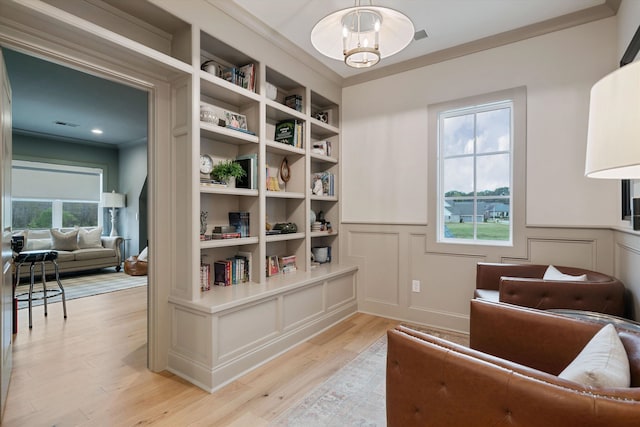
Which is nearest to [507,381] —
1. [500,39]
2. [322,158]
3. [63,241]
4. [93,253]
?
[322,158]

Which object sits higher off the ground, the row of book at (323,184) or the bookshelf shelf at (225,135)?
the bookshelf shelf at (225,135)

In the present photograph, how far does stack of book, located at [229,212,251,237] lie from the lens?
9.22 ft

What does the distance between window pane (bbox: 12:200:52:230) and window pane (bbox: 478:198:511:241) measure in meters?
7.80

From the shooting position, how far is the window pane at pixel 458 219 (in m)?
3.19

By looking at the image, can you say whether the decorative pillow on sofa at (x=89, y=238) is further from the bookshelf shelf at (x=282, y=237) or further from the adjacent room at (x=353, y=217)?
the bookshelf shelf at (x=282, y=237)

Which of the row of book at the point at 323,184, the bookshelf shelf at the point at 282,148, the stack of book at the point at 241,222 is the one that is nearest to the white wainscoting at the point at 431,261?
the row of book at the point at 323,184

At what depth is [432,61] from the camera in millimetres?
3268

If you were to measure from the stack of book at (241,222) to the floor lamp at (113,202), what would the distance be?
5397 millimetres

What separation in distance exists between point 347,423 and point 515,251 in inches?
83.3

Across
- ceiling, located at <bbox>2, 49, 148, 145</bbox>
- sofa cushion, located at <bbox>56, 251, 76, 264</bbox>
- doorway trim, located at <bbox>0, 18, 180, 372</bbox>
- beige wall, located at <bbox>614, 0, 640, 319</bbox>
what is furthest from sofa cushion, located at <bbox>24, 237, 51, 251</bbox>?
beige wall, located at <bbox>614, 0, 640, 319</bbox>

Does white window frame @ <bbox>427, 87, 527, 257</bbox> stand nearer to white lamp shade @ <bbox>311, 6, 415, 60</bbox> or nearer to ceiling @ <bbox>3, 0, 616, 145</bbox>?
ceiling @ <bbox>3, 0, 616, 145</bbox>

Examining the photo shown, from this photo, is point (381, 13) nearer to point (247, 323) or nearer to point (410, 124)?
point (410, 124)

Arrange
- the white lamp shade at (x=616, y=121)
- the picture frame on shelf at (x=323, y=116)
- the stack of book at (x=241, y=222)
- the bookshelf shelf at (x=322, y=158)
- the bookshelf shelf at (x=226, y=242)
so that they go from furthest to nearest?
the picture frame on shelf at (x=323, y=116) → the bookshelf shelf at (x=322, y=158) → the stack of book at (x=241, y=222) → the bookshelf shelf at (x=226, y=242) → the white lamp shade at (x=616, y=121)

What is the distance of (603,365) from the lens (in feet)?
3.05
